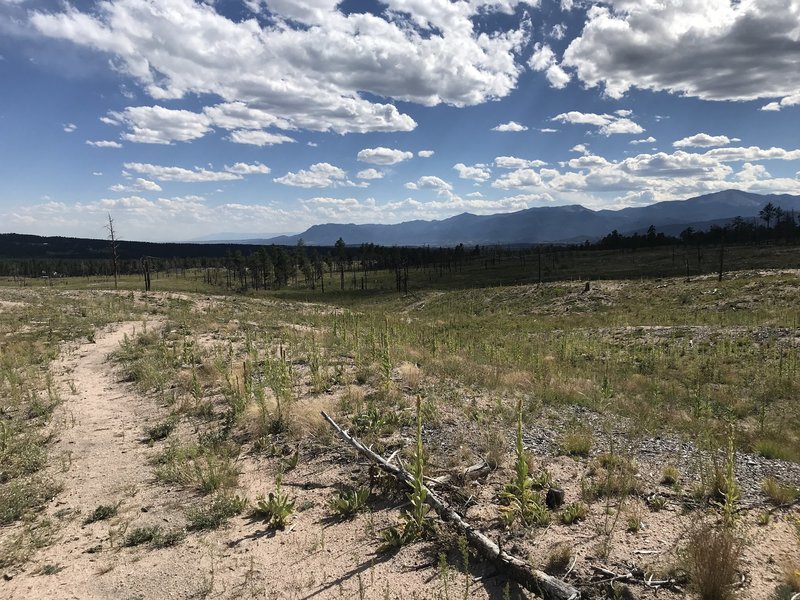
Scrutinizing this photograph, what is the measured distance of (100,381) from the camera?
12438 millimetres

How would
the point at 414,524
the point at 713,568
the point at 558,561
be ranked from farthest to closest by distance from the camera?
1. the point at 414,524
2. the point at 558,561
3. the point at 713,568

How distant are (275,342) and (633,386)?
12243mm

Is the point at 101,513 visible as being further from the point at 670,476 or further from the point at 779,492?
the point at 779,492

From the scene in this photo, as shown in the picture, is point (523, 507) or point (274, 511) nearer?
point (523, 507)

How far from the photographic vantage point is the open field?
4.66 metres

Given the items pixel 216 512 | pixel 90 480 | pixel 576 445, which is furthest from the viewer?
pixel 576 445

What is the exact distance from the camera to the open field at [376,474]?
4.66m

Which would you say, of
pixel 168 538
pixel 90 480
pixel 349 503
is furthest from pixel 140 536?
pixel 349 503

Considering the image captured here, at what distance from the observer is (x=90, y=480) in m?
7.00

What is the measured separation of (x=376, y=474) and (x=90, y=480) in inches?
180

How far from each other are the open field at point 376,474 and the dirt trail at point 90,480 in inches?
1.4

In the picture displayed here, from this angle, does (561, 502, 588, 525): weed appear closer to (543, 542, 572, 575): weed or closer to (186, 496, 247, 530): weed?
(543, 542, 572, 575): weed

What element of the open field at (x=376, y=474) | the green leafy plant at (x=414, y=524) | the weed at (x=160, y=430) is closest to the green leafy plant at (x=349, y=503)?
the open field at (x=376, y=474)

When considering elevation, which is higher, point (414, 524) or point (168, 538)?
point (414, 524)
